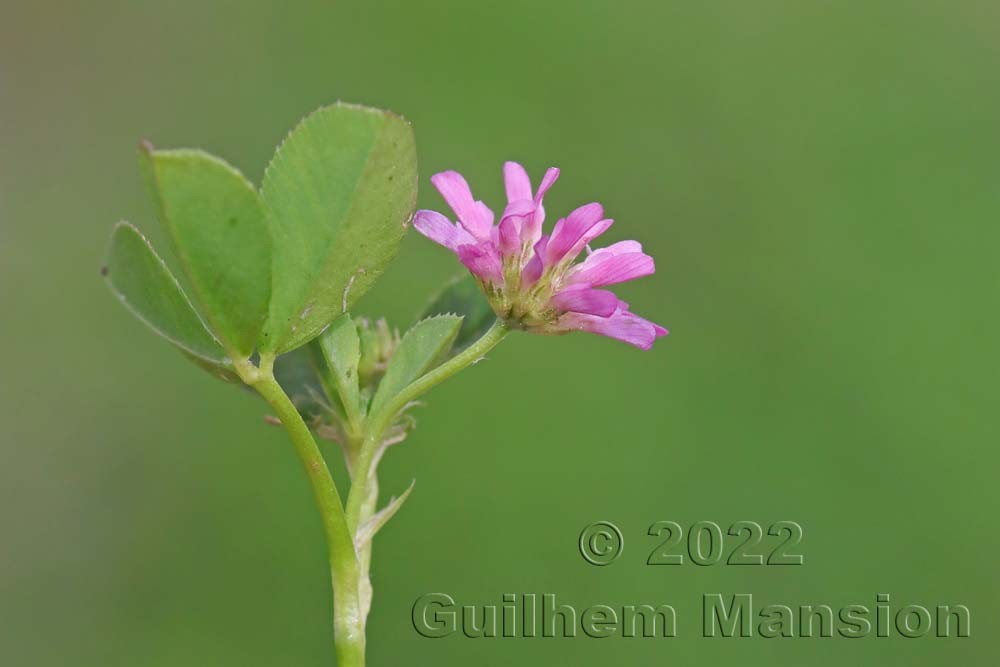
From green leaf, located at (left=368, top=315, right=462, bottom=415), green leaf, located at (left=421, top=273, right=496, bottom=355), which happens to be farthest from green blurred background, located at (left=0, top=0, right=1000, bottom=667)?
green leaf, located at (left=368, top=315, right=462, bottom=415)

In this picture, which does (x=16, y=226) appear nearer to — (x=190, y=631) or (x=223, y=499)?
(x=223, y=499)

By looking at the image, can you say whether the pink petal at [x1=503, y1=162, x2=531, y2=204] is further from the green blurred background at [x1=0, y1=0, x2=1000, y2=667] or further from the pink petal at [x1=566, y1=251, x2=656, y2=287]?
the green blurred background at [x1=0, y1=0, x2=1000, y2=667]

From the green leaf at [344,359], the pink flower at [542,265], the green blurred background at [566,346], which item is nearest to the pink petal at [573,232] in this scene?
the pink flower at [542,265]

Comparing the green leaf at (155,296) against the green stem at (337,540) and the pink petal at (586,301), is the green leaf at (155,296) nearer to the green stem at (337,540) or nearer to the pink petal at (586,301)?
the green stem at (337,540)

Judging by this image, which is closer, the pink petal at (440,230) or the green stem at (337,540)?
the green stem at (337,540)

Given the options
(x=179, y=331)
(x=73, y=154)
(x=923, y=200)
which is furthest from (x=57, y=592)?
(x=923, y=200)

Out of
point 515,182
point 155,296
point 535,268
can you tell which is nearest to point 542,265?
point 535,268
